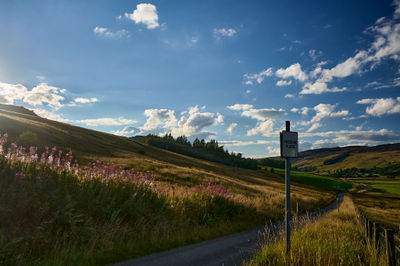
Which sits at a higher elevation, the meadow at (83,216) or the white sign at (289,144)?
the white sign at (289,144)

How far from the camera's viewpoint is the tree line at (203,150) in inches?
5340

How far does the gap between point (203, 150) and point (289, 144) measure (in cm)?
14809

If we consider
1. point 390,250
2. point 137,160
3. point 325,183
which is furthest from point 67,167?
point 325,183

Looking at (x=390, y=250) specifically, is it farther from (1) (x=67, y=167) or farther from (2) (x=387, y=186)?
(2) (x=387, y=186)

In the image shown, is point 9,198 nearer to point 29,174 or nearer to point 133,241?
point 29,174

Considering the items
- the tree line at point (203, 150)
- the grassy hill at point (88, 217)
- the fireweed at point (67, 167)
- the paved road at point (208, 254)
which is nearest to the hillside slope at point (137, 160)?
the grassy hill at point (88, 217)

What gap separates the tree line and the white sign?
125053mm

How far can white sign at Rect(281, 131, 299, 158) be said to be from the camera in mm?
6285

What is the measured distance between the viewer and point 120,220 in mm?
8891

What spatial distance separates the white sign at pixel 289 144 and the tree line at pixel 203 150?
125053 mm

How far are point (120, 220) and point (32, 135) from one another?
44.9 m

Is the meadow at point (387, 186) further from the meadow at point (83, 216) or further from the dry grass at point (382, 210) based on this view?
the meadow at point (83, 216)

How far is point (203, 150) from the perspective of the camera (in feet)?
506

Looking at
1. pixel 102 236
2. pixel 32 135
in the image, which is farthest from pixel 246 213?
pixel 32 135
